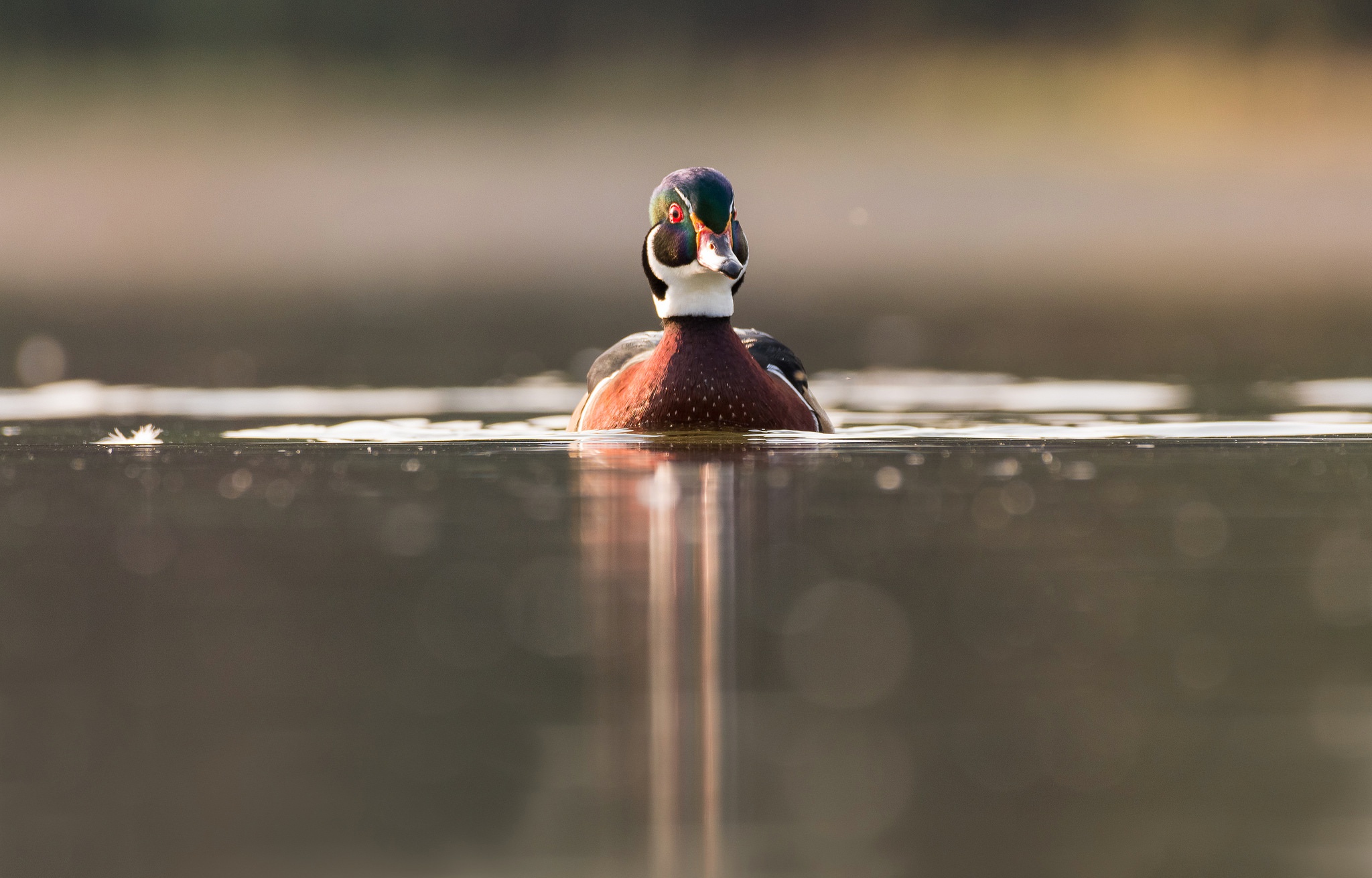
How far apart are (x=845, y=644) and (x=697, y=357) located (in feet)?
17.3

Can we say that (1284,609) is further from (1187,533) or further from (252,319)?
(252,319)

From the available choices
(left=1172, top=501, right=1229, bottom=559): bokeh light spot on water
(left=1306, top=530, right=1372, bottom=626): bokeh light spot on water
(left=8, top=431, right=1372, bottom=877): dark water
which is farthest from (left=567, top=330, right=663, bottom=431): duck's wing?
(left=1306, top=530, right=1372, bottom=626): bokeh light spot on water

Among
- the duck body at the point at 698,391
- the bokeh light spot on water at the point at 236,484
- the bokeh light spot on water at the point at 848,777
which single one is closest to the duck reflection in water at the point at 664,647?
the bokeh light spot on water at the point at 848,777

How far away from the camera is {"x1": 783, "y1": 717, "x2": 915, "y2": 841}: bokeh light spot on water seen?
503 centimetres

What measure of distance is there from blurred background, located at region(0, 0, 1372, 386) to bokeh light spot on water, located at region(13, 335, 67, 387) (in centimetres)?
343

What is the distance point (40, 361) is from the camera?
720 inches

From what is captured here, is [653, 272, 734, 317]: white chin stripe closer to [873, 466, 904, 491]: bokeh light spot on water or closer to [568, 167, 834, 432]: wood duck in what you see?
[568, 167, 834, 432]: wood duck

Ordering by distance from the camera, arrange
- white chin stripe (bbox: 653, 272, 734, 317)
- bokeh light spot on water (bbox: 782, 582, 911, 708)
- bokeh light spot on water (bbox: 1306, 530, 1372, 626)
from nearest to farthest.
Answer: bokeh light spot on water (bbox: 782, 582, 911, 708), bokeh light spot on water (bbox: 1306, 530, 1372, 626), white chin stripe (bbox: 653, 272, 734, 317)

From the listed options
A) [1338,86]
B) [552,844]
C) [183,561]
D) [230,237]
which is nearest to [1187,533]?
[183,561]

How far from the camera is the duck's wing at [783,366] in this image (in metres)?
12.8

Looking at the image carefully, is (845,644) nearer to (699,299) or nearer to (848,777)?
(848,777)

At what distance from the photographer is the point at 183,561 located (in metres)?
8.15

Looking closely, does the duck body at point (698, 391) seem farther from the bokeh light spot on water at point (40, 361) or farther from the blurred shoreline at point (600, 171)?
the blurred shoreline at point (600, 171)

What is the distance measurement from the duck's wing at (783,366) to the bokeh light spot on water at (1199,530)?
12.1ft
